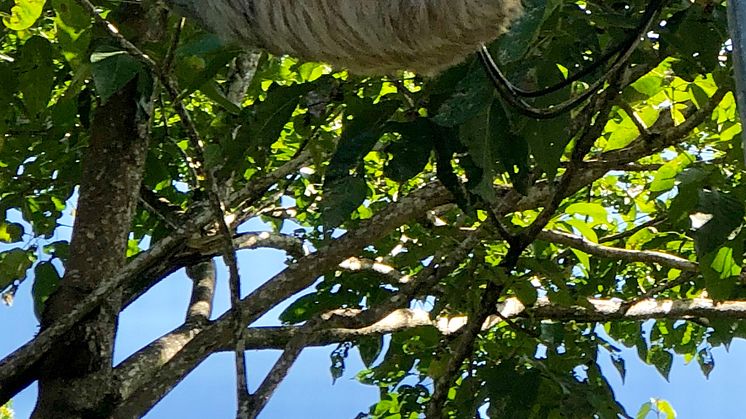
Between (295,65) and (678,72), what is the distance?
873mm

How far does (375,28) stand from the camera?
3.14ft

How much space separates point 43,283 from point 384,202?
3.08 ft

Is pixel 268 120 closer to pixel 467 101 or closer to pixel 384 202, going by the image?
pixel 467 101

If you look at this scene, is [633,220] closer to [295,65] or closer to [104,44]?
[295,65]

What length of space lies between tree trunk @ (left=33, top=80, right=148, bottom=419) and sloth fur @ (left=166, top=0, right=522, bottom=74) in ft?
2.88

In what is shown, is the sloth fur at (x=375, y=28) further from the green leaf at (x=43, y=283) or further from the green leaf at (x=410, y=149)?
the green leaf at (x=43, y=283)

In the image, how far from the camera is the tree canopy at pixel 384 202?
1345 mm

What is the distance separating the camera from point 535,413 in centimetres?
173

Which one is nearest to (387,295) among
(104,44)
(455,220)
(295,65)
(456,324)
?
(456,324)

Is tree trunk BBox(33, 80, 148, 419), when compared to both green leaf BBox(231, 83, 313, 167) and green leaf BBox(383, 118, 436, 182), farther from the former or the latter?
green leaf BBox(383, 118, 436, 182)

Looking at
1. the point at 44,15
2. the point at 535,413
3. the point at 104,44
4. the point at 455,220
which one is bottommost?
the point at 535,413

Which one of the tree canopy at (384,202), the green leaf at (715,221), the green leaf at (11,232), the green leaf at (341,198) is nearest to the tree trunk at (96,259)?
the tree canopy at (384,202)

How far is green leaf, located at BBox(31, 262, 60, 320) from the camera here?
192 cm

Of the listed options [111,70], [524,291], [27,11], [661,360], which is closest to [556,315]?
[524,291]
